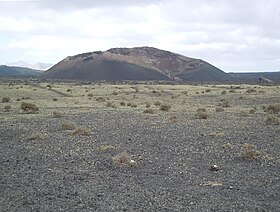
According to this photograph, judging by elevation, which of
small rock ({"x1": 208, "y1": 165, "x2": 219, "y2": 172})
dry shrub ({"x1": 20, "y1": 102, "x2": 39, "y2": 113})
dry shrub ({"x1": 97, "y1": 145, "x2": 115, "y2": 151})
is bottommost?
dry shrub ({"x1": 20, "y1": 102, "x2": 39, "y2": 113})

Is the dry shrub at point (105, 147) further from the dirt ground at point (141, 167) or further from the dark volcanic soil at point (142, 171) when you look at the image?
the dark volcanic soil at point (142, 171)

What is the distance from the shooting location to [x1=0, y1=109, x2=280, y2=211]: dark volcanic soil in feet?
34.6

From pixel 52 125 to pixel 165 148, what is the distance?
419 inches

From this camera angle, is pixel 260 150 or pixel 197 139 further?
pixel 197 139

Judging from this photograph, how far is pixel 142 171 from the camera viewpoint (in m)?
14.1

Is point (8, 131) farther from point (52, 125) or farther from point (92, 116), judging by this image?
point (92, 116)

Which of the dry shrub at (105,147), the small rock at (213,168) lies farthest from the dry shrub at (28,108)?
the small rock at (213,168)

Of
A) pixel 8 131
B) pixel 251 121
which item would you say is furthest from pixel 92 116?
pixel 251 121

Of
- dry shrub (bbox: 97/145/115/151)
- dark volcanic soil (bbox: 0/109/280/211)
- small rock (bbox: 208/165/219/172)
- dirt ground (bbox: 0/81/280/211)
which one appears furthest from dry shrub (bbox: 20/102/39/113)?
small rock (bbox: 208/165/219/172)

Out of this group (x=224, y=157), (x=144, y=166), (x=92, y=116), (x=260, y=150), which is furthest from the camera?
(x=92, y=116)

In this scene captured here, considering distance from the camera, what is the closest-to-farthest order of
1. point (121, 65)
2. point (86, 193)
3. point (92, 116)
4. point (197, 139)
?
point (86, 193) < point (197, 139) < point (92, 116) < point (121, 65)

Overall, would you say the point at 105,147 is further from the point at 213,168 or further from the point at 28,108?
the point at 28,108

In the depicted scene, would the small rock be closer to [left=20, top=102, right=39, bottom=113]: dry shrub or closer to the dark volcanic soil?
the dark volcanic soil

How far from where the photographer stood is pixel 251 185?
40.3 ft
